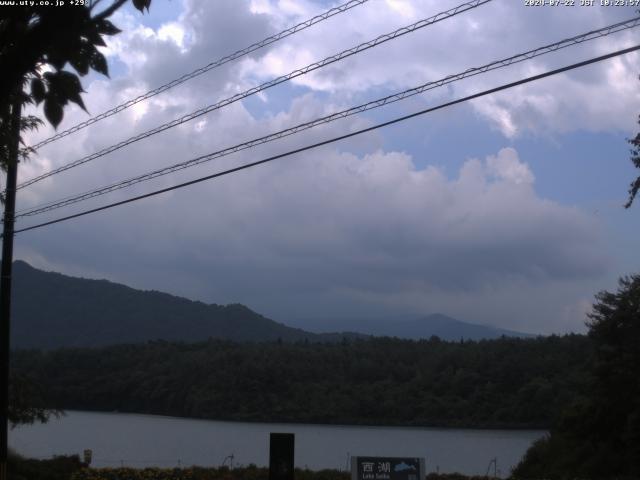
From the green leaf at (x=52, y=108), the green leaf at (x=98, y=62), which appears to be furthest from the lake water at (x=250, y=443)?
the green leaf at (x=52, y=108)

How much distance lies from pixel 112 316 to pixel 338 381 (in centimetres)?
7577

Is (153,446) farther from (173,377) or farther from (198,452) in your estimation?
(173,377)

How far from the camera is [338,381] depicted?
48438 mm

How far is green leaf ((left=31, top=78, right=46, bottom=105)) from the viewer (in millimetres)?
5148

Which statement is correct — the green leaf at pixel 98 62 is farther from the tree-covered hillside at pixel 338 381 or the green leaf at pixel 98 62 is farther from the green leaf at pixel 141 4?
the tree-covered hillside at pixel 338 381

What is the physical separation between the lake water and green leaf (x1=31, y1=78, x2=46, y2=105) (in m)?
21.9

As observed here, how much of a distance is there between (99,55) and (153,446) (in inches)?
1198

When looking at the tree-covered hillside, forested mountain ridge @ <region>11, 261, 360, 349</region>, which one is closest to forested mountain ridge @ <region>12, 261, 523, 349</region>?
forested mountain ridge @ <region>11, 261, 360, 349</region>

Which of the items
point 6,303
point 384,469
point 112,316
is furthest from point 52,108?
point 112,316

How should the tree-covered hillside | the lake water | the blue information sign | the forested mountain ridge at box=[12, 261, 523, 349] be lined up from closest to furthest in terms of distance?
the blue information sign
the lake water
the tree-covered hillside
the forested mountain ridge at box=[12, 261, 523, 349]

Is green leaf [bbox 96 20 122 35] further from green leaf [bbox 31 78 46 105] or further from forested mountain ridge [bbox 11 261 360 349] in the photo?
forested mountain ridge [bbox 11 261 360 349]

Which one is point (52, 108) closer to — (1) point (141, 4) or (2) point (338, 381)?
(1) point (141, 4)

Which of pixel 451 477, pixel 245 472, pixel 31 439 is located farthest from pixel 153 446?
pixel 451 477

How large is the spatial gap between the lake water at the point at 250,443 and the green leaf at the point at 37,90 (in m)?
21.9
